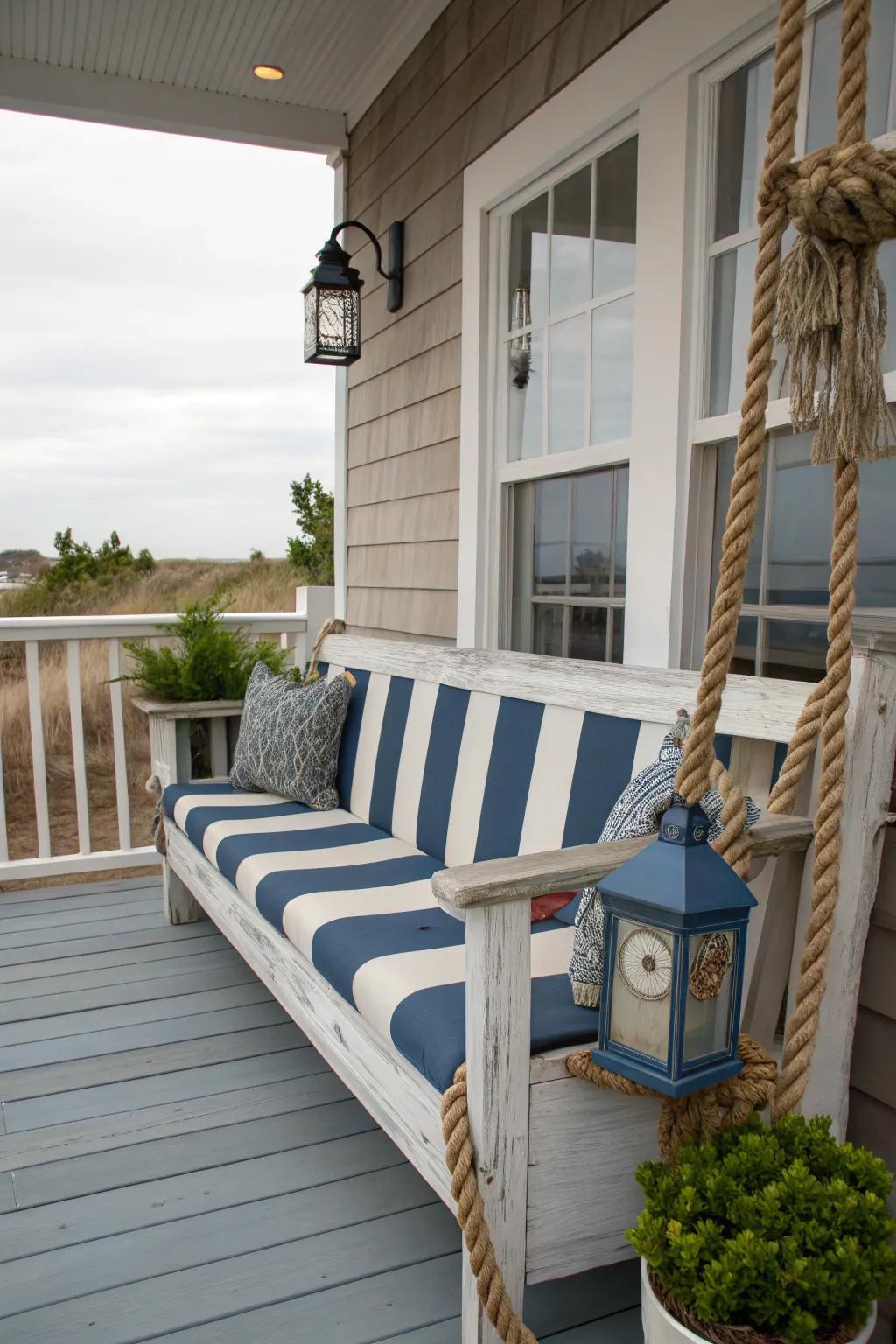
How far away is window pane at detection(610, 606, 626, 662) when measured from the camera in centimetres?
244

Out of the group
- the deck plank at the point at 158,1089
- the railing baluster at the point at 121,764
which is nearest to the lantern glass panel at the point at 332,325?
the railing baluster at the point at 121,764

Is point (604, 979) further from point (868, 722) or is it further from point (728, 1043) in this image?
point (868, 722)

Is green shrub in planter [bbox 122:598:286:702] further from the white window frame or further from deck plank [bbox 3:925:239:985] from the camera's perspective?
the white window frame

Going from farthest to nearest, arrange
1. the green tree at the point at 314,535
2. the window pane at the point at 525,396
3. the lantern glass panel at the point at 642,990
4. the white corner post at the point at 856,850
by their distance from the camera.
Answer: the green tree at the point at 314,535 < the window pane at the point at 525,396 < the white corner post at the point at 856,850 < the lantern glass panel at the point at 642,990

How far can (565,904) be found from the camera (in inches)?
75.9

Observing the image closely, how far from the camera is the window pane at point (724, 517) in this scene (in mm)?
1950

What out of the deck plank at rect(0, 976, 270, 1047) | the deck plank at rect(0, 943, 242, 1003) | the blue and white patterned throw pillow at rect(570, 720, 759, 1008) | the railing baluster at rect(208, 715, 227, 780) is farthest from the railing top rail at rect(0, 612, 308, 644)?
the blue and white patterned throw pillow at rect(570, 720, 759, 1008)


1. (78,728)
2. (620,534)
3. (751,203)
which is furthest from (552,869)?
(78,728)

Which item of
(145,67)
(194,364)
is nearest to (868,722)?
(145,67)

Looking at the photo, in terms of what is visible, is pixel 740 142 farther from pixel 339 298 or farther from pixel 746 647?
pixel 339 298

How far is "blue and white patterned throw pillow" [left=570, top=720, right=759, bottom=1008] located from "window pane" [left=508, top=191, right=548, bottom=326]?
165 centimetres

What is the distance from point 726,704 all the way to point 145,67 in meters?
3.38

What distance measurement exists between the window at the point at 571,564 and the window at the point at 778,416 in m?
0.35

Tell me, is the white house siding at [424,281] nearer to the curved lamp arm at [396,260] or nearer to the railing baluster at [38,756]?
the curved lamp arm at [396,260]
